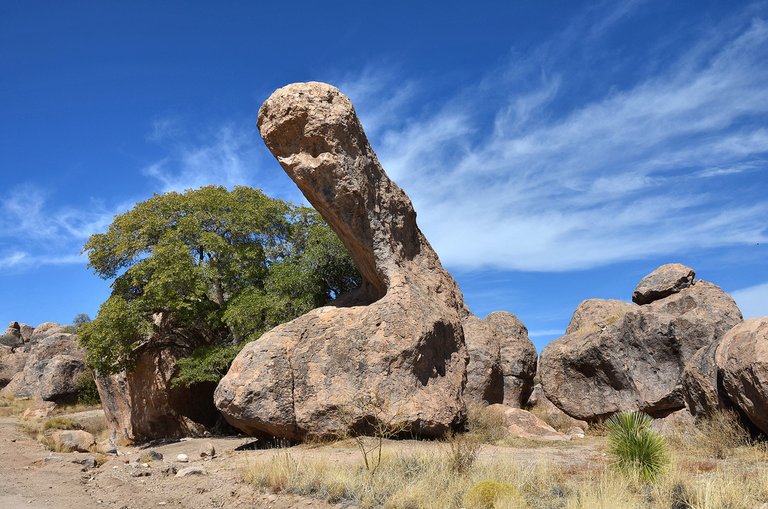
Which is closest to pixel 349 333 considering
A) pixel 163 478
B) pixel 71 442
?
pixel 163 478

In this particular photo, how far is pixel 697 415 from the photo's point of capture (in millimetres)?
14500

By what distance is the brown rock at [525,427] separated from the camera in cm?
1748

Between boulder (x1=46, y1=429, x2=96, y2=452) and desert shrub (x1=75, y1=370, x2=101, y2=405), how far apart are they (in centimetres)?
1543

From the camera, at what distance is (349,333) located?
1557 cm

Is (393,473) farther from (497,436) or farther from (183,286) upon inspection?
(183,286)

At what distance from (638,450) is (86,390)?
3160cm

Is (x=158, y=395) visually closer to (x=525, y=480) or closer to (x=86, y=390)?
(x=86, y=390)

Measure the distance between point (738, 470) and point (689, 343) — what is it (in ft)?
27.5

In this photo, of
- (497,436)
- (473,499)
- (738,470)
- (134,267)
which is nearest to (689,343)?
(497,436)

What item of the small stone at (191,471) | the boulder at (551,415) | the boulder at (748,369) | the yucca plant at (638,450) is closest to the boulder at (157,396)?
the small stone at (191,471)

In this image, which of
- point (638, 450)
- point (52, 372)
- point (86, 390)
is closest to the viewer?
point (638, 450)

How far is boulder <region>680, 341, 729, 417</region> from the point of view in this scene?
45.1 ft

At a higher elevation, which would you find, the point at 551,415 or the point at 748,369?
the point at 748,369

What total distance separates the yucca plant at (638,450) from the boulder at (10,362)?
4015 cm
